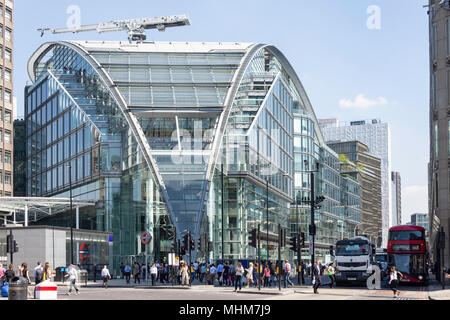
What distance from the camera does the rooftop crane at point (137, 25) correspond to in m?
161

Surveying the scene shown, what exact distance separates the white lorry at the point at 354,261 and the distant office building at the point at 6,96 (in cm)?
6397

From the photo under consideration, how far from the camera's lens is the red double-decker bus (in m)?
53.2

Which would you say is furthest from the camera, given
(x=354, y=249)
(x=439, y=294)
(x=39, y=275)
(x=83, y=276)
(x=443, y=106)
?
(x=83, y=276)

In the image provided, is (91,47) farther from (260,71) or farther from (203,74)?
(260,71)

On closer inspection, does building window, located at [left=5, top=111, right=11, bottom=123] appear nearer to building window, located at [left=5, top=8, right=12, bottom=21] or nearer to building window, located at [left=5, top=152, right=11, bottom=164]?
A: building window, located at [left=5, top=152, right=11, bottom=164]

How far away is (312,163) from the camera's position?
429 feet

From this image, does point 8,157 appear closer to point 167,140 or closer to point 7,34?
point 7,34

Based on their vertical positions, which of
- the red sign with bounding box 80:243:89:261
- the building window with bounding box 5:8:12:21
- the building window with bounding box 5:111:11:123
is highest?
the building window with bounding box 5:8:12:21

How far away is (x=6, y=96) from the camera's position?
107 meters

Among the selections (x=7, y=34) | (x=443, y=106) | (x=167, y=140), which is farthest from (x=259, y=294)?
(x=7, y=34)

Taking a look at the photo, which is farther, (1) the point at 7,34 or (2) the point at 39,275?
(1) the point at 7,34

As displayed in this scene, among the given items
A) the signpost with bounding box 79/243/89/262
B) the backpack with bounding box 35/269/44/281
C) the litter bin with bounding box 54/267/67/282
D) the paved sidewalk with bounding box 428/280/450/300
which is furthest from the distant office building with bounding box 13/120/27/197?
the paved sidewalk with bounding box 428/280/450/300

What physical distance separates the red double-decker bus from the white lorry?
1.71 metres

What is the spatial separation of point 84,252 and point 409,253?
99.5ft
